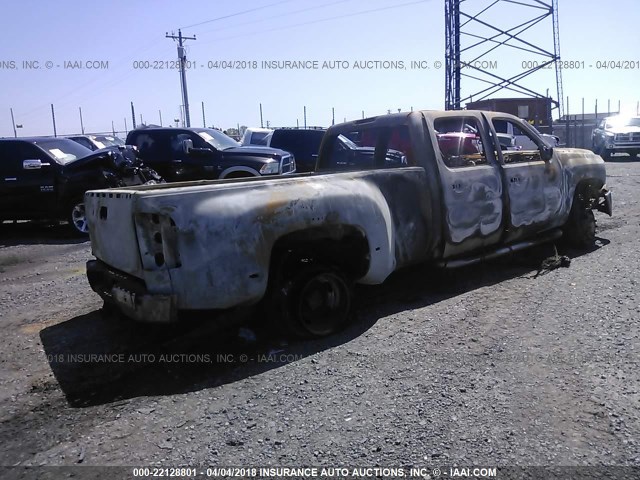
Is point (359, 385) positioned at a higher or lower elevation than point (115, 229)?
lower

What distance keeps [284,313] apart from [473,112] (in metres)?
3.18

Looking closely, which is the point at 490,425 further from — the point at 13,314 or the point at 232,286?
the point at 13,314

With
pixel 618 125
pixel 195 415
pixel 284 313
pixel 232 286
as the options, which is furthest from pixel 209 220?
pixel 618 125

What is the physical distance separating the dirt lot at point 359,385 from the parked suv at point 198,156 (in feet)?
17.6

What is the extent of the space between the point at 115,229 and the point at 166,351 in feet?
3.17

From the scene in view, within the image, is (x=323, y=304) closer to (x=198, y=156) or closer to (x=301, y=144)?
(x=198, y=156)

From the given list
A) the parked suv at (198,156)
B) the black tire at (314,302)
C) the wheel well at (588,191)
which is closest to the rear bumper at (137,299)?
the black tire at (314,302)

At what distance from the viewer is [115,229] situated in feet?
12.8

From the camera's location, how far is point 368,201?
14.3 feet

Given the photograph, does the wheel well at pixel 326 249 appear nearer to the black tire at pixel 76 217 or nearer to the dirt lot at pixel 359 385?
the dirt lot at pixel 359 385

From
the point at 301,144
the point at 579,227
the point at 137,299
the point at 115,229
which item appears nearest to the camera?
the point at 137,299

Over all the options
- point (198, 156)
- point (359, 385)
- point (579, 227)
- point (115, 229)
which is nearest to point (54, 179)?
point (198, 156)

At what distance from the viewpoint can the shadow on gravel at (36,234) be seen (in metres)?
8.98

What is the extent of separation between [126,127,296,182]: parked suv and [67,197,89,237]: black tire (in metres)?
1.92
